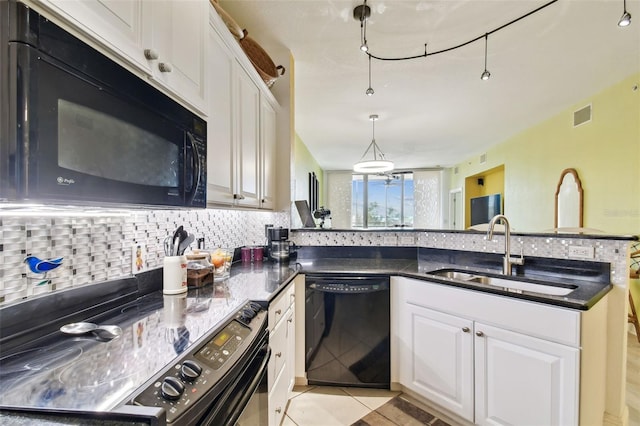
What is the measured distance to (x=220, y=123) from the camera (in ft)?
5.38

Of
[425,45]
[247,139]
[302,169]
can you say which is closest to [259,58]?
[247,139]

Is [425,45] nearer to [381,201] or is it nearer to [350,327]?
[350,327]

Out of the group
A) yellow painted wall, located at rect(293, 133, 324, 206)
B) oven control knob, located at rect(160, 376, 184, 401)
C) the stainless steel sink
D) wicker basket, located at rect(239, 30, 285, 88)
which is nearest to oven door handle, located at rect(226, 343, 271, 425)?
oven control knob, located at rect(160, 376, 184, 401)

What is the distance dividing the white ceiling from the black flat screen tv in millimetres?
1731

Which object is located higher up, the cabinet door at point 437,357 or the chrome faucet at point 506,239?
the chrome faucet at point 506,239

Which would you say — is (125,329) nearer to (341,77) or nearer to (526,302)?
(526,302)

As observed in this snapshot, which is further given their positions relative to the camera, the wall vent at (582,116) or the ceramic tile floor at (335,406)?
the wall vent at (582,116)

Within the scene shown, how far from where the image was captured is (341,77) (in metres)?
3.13

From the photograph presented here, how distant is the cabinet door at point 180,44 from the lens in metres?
1.02

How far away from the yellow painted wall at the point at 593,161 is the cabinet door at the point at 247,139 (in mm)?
3764

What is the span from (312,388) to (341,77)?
2.89 meters

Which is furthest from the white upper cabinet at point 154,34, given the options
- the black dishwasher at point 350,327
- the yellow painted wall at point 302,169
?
the yellow painted wall at point 302,169

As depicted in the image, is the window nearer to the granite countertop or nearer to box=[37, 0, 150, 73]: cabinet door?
the granite countertop

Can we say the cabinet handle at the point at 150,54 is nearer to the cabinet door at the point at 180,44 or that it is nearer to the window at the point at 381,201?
the cabinet door at the point at 180,44
